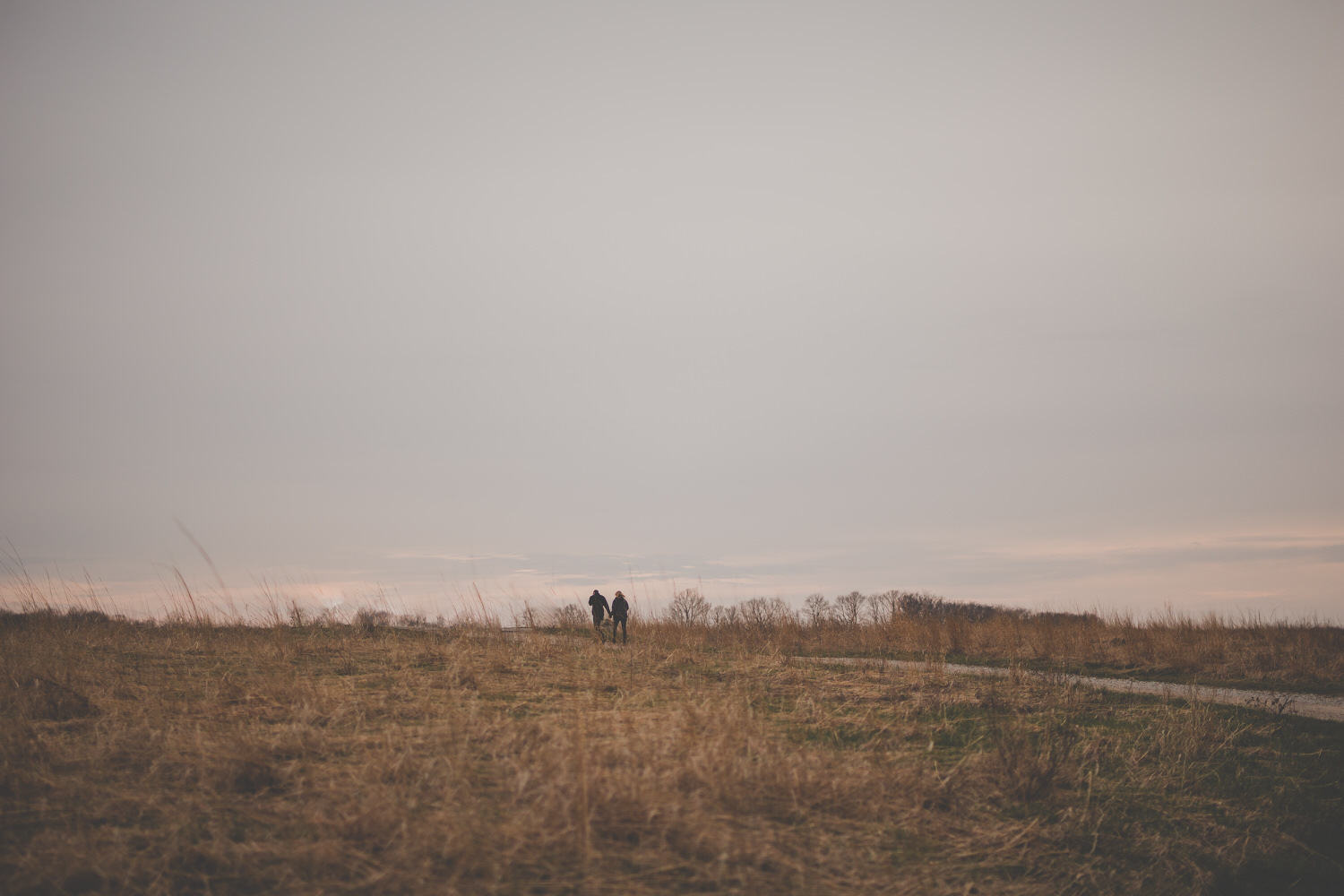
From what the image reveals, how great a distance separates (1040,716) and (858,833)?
18.8 ft

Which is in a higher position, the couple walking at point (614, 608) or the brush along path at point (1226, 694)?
the couple walking at point (614, 608)

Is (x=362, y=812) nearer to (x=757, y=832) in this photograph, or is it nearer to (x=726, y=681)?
(x=757, y=832)

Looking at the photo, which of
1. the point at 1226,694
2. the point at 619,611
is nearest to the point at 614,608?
the point at 619,611

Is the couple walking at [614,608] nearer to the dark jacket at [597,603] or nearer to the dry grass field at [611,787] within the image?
the dark jacket at [597,603]

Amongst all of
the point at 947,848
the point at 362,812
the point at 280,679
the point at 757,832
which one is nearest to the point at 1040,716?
the point at 947,848

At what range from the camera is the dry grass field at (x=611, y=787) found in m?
4.49

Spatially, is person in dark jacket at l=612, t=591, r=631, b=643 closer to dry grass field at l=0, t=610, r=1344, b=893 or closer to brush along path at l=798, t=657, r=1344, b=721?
brush along path at l=798, t=657, r=1344, b=721

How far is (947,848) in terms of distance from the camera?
216 inches

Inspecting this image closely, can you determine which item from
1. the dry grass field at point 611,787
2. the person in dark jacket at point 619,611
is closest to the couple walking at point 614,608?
the person in dark jacket at point 619,611

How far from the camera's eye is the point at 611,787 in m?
5.15

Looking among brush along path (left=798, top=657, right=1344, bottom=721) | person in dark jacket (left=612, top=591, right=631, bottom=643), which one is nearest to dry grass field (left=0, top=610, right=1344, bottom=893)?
brush along path (left=798, top=657, right=1344, bottom=721)

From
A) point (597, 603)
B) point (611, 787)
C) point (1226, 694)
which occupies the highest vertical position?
point (597, 603)

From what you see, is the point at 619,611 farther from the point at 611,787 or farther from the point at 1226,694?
the point at 611,787

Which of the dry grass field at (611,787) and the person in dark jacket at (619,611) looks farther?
the person in dark jacket at (619,611)
